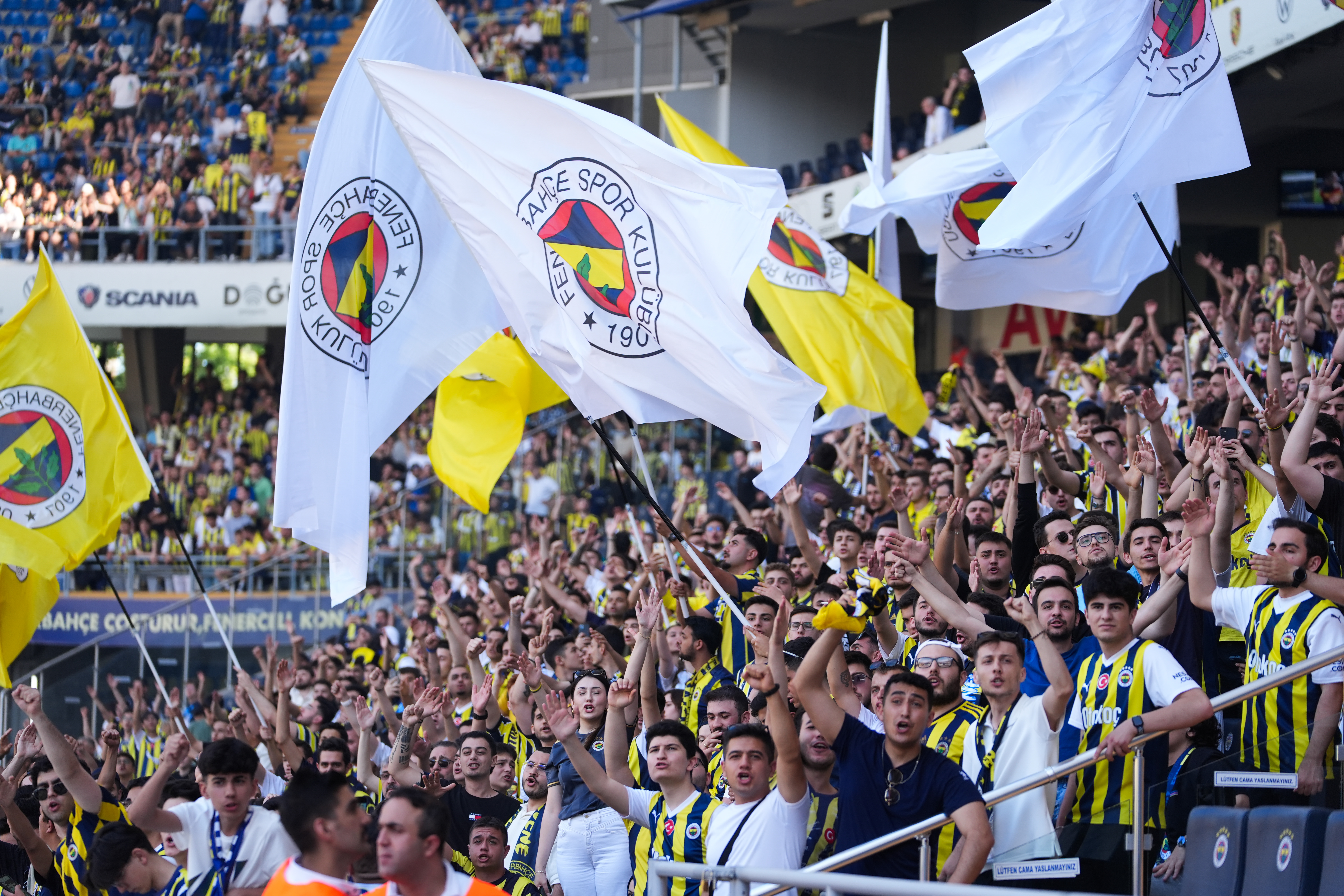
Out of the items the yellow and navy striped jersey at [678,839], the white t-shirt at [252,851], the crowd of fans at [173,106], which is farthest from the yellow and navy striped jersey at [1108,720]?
the crowd of fans at [173,106]

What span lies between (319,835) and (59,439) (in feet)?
18.9

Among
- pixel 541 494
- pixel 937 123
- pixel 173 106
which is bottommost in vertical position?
pixel 541 494

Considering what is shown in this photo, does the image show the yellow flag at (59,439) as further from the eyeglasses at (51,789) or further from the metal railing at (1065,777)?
the metal railing at (1065,777)

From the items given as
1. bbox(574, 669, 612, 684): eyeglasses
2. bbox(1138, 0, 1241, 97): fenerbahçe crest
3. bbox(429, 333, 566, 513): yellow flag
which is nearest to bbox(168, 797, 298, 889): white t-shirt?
bbox(574, 669, 612, 684): eyeglasses

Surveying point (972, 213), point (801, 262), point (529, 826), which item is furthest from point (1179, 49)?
point (529, 826)

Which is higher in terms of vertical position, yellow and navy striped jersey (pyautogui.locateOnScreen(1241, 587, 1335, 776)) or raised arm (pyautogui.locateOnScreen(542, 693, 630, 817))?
yellow and navy striped jersey (pyautogui.locateOnScreen(1241, 587, 1335, 776))

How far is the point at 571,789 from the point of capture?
7.43m

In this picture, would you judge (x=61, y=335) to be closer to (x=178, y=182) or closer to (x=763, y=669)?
(x=763, y=669)

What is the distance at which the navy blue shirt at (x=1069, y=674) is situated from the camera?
5.91m

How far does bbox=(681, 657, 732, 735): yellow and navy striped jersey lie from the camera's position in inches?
316

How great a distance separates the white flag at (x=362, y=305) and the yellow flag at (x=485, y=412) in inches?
46.9

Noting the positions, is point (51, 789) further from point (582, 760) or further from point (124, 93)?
point (124, 93)

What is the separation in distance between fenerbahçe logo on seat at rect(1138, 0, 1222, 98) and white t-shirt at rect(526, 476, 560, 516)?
39.2 feet

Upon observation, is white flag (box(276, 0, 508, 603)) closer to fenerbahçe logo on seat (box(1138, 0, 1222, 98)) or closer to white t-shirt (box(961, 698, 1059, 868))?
white t-shirt (box(961, 698, 1059, 868))
